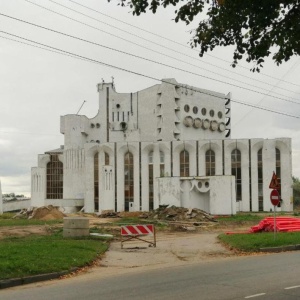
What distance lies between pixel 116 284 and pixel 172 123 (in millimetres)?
81254

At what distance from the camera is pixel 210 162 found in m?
78.3

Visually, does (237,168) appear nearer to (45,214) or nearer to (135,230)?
(45,214)

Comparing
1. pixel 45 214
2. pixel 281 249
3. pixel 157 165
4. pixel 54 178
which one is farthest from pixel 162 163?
pixel 281 249

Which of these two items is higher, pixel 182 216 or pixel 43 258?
pixel 182 216

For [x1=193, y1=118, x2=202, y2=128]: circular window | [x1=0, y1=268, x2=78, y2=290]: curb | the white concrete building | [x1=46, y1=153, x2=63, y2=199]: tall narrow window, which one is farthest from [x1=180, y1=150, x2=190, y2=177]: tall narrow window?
[x1=0, y1=268, x2=78, y2=290]: curb

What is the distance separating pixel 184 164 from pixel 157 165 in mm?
4066

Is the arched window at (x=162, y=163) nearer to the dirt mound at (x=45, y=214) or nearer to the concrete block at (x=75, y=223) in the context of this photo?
the dirt mound at (x=45, y=214)

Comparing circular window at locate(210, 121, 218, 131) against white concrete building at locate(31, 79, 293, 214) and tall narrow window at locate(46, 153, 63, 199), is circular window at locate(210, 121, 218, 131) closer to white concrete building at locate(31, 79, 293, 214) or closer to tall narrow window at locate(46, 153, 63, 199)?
white concrete building at locate(31, 79, 293, 214)

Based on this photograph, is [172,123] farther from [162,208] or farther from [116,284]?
[116,284]

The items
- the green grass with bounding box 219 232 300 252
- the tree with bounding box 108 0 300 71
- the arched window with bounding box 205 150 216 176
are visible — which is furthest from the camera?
the arched window with bounding box 205 150 216 176

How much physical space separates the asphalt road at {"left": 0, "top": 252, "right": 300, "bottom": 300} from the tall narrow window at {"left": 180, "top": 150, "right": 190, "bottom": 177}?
61.8 meters

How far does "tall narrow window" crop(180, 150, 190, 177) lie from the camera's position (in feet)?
258

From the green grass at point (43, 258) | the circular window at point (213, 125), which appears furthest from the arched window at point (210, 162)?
the green grass at point (43, 258)

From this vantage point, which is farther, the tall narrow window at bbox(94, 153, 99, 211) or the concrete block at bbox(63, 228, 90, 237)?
the tall narrow window at bbox(94, 153, 99, 211)
